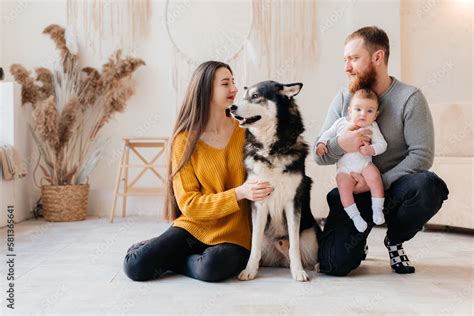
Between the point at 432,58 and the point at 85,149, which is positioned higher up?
the point at 432,58

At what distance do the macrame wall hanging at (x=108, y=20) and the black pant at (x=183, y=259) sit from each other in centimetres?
293

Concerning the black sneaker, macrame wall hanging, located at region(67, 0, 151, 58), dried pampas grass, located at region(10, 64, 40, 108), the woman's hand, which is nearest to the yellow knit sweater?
the woman's hand

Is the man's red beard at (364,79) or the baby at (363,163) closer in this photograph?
the baby at (363,163)

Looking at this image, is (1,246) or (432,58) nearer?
(1,246)

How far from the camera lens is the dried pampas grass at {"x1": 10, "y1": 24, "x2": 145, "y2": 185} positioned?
13.7 ft

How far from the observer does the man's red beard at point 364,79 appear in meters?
2.17

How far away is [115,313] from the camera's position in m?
1.67

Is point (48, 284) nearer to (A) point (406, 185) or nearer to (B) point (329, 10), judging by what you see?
(A) point (406, 185)

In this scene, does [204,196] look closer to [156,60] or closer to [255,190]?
[255,190]

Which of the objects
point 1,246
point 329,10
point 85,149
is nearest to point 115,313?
point 1,246

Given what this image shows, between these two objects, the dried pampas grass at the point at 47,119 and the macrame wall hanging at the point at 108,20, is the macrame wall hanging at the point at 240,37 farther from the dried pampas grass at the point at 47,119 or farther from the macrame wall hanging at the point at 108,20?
the dried pampas grass at the point at 47,119

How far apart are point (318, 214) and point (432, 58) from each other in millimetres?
2140

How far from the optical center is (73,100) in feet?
13.5

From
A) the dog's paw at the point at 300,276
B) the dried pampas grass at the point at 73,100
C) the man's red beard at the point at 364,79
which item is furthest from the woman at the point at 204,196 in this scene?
the dried pampas grass at the point at 73,100
